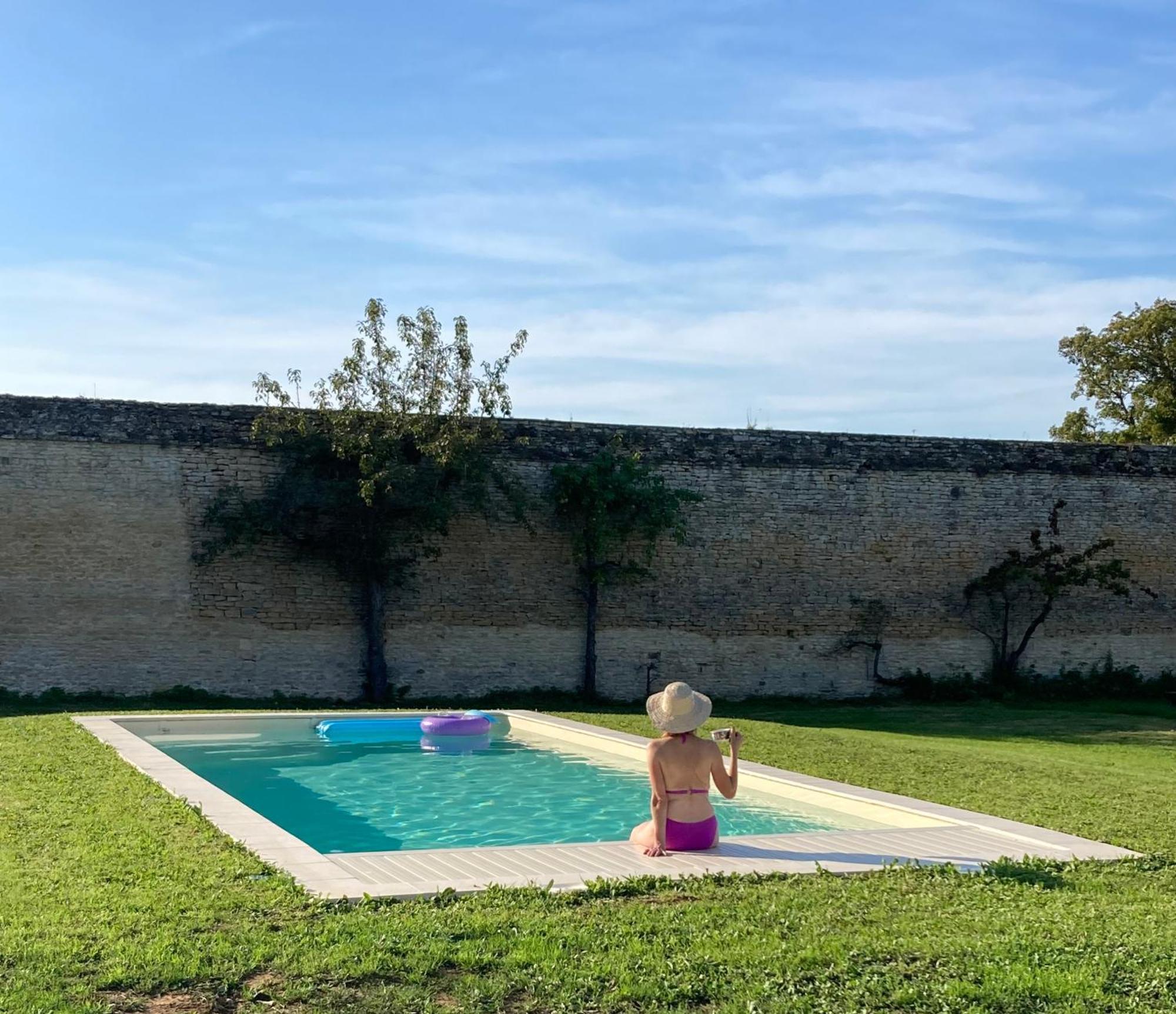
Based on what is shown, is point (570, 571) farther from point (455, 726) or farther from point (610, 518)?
point (455, 726)

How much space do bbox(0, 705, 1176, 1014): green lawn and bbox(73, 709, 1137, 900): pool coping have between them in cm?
21

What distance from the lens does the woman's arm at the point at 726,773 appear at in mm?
7625

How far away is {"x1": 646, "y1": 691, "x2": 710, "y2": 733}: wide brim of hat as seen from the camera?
24.5ft

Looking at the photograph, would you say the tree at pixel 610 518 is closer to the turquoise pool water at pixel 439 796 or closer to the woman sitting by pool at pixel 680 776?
the turquoise pool water at pixel 439 796

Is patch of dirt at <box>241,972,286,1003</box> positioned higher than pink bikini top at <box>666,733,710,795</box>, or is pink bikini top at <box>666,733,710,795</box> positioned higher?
pink bikini top at <box>666,733,710,795</box>

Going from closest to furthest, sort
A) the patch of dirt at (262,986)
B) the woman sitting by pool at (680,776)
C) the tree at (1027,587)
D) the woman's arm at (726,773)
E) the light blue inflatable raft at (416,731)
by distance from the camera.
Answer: the patch of dirt at (262,986) < the woman sitting by pool at (680,776) < the woman's arm at (726,773) < the light blue inflatable raft at (416,731) < the tree at (1027,587)

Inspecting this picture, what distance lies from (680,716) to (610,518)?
40.1ft

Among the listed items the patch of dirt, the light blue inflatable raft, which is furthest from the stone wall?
the patch of dirt

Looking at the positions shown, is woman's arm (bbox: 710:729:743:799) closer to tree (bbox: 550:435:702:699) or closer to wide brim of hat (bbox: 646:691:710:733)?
wide brim of hat (bbox: 646:691:710:733)

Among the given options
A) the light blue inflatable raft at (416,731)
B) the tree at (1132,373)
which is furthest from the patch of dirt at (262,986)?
the tree at (1132,373)

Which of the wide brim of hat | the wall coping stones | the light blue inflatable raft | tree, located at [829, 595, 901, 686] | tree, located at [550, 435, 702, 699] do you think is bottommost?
the light blue inflatable raft

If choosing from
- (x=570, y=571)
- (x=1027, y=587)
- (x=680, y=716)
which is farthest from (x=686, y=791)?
(x=1027, y=587)

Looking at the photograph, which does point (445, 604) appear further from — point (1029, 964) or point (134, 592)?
point (1029, 964)

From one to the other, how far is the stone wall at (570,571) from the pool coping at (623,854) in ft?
29.6
